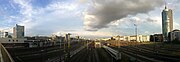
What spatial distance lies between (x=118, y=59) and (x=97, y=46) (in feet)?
325

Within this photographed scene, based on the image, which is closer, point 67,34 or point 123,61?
point 123,61

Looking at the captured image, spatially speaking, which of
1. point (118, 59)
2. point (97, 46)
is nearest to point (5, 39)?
point (97, 46)

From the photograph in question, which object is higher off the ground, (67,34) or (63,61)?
(67,34)

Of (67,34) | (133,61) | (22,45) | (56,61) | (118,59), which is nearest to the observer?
(133,61)

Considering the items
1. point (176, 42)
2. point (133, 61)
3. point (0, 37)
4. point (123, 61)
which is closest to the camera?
point (133, 61)

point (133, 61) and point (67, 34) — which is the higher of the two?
point (67, 34)

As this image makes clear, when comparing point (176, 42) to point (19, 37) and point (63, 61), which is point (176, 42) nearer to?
point (19, 37)

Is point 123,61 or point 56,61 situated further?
point 56,61

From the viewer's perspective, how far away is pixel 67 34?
8162 cm

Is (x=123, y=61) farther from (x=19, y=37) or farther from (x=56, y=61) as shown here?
(x=19, y=37)

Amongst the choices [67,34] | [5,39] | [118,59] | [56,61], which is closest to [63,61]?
[56,61]

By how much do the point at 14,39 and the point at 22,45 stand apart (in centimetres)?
1340

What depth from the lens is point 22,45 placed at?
139250 mm

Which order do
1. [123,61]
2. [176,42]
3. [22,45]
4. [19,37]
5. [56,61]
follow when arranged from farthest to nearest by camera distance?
[176,42], [19,37], [22,45], [56,61], [123,61]
